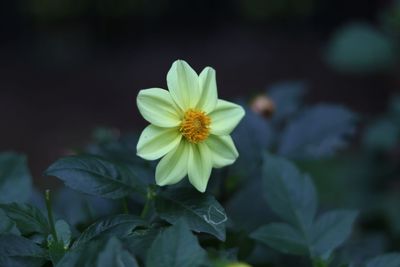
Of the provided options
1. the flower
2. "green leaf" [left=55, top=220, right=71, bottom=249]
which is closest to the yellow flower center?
the flower

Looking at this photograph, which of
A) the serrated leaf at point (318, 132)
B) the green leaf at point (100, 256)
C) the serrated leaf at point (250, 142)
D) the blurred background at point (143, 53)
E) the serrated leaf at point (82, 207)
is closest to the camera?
the green leaf at point (100, 256)

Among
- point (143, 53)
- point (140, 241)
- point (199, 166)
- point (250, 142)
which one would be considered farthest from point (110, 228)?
point (143, 53)

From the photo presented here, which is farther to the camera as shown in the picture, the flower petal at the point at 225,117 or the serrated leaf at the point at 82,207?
the serrated leaf at the point at 82,207

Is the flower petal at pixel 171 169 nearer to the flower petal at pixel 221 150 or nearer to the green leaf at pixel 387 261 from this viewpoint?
the flower petal at pixel 221 150

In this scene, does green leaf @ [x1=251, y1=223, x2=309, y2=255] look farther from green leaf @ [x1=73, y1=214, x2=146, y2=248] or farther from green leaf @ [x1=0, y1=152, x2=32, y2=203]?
green leaf @ [x1=0, y1=152, x2=32, y2=203]

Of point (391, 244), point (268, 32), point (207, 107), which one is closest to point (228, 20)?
point (268, 32)

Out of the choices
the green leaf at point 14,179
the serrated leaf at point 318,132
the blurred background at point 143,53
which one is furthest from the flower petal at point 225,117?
the blurred background at point 143,53

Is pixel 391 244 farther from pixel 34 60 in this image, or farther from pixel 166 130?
pixel 34 60
